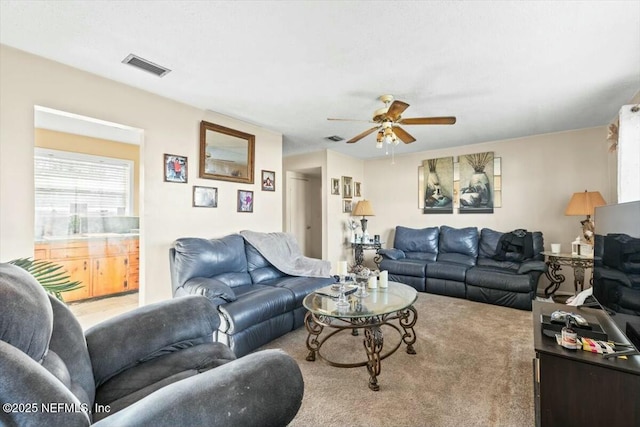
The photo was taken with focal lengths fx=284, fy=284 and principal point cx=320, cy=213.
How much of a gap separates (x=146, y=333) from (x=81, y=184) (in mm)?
3815

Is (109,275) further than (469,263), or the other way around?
(469,263)

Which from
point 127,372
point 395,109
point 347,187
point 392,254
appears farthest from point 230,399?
point 347,187

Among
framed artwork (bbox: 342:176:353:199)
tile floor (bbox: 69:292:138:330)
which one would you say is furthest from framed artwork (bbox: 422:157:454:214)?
tile floor (bbox: 69:292:138:330)

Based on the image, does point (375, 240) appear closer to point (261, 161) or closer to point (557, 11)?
point (261, 161)

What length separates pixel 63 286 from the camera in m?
1.68

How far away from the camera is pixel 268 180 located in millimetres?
4098

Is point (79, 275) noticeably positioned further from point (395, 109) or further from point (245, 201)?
point (395, 109)

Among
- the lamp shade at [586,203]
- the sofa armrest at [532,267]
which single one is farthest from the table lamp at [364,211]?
the lamp shade at [586,203]

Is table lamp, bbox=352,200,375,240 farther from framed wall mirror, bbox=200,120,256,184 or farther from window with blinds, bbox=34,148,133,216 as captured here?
window with blinds, bbox=34,148,133,216

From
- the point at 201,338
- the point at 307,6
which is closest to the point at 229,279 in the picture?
the point at 201,338

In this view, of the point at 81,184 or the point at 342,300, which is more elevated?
the point at 81,184

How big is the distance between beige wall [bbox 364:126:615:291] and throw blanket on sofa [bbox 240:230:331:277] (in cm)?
280

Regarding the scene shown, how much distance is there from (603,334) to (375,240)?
3.87 meters

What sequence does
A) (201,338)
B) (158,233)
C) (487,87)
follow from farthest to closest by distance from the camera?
(158,233), (487,87), (201,338)
